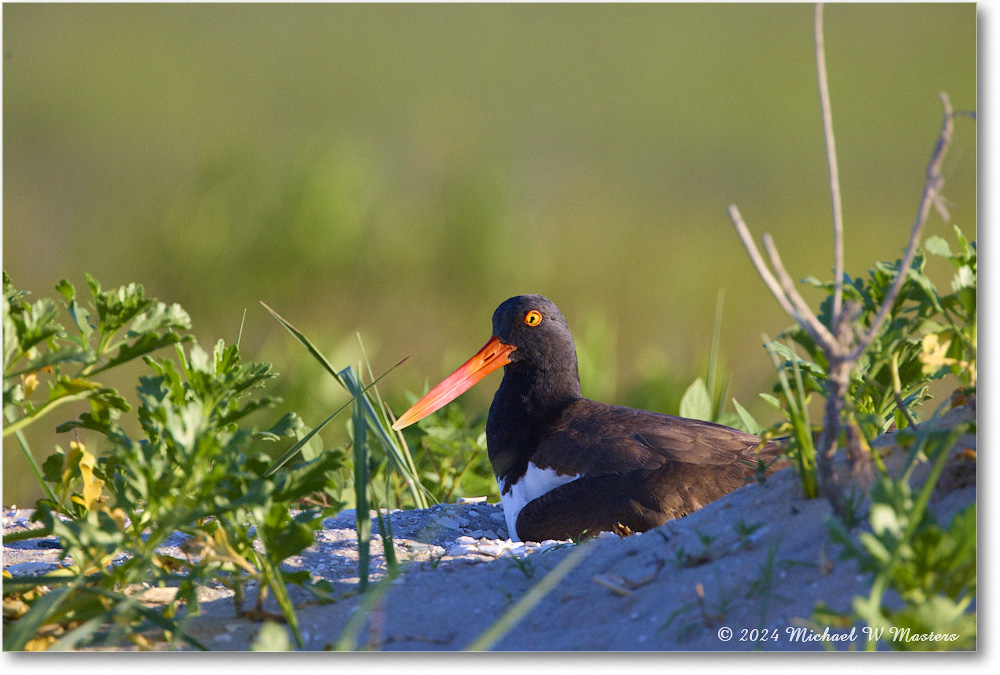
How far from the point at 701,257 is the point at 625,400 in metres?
1.56

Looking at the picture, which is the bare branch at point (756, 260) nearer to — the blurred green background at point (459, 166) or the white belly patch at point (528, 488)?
the blurred green background at point (459, 166)

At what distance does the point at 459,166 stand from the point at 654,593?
6089 mm

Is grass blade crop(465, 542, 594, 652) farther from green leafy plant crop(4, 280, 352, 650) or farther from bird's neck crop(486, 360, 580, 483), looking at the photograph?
bird's neck crop(486, 360, 580, 483)

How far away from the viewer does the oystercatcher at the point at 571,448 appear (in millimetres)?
3613

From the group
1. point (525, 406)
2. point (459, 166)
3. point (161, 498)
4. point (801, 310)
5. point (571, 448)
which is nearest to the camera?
point (801, 310)

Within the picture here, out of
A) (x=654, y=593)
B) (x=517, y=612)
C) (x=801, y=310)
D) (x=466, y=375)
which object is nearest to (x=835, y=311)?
(x=801, y=310)

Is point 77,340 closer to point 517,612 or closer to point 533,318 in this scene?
point 517,612

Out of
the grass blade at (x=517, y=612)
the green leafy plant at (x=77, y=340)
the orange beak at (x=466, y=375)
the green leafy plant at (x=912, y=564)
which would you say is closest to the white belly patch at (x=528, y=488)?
the orange beak at (x=466, y=375)

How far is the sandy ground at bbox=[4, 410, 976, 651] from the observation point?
2.17 metres

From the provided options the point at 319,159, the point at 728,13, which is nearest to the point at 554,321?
the point at 728,13

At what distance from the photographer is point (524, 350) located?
4.50 meters

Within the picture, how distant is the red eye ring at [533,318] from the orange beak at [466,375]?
14 centimetres

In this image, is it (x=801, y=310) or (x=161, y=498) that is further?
(x=161, y=498)

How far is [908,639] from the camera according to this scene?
1.93 metres
